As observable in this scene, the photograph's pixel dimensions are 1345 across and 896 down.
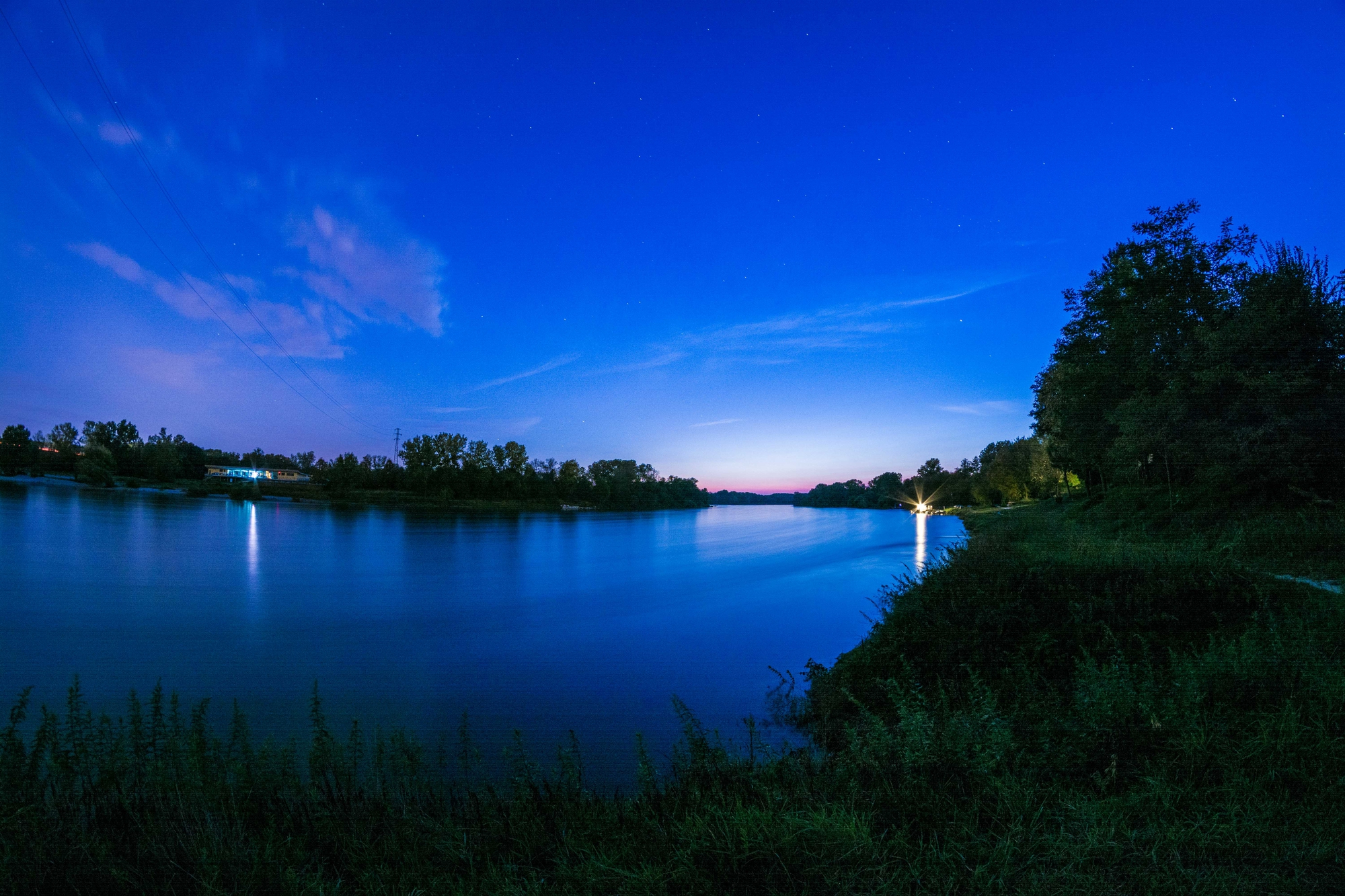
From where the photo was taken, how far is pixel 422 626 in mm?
14938

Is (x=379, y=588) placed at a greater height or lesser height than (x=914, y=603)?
lesser

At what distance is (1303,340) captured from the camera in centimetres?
1452

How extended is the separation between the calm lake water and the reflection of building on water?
2760 inches

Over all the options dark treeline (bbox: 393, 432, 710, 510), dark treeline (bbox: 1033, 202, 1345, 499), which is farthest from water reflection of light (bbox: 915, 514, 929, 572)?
dark treeline (bbox: 393, 432, 710, 510)

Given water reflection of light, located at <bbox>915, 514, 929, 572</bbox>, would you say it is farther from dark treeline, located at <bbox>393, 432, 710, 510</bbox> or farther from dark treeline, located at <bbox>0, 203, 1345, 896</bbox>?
dark treeline, located at <bbox>393, 432, 710, 510</bbox>

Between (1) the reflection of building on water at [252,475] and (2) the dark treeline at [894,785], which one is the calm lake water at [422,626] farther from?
(1) the reflection of building on water at [252,475]

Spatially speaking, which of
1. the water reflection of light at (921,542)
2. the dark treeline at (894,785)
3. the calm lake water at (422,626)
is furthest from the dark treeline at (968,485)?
the dark treeline at (894,785)

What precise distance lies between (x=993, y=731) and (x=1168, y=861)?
5.26ft

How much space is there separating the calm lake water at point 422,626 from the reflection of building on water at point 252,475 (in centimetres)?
7011

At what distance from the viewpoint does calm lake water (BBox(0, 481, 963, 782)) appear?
28.8 ft

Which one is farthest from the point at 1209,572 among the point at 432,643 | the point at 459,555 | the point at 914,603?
the point at 459,555

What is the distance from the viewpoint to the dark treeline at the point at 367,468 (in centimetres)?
7294

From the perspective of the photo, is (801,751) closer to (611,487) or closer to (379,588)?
(379,588)

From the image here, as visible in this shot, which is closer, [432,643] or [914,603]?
[914,603]
